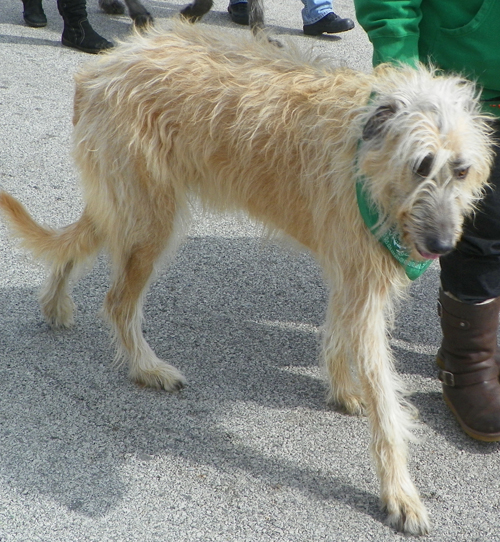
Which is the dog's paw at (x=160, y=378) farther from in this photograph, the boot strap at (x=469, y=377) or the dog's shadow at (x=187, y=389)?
the boot strap at (x=469, y=377)

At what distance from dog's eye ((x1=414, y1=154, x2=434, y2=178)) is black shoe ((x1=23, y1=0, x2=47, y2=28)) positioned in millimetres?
6844

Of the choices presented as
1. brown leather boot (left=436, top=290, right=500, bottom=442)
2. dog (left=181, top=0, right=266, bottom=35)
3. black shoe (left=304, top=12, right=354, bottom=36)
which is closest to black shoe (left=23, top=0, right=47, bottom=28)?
dog (left=181, top=0, right=266, bottom=35)

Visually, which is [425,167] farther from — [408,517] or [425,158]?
[408,517]

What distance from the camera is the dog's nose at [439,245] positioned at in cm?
227

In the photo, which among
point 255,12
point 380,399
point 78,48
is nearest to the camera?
point 380,399

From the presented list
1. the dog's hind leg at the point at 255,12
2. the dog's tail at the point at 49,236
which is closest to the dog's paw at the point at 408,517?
the dog's tail at the point at 49,236

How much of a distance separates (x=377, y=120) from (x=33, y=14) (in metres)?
6.66

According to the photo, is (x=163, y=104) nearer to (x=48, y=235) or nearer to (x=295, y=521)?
(x=48, y=235)

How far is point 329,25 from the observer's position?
7926 millimetres

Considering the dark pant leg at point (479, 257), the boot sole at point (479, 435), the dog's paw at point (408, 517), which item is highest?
the dark pant leg at point (479, 257)

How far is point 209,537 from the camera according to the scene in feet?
8.42

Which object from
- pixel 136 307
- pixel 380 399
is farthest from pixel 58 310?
pixel 380 399

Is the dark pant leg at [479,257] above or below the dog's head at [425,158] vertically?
below

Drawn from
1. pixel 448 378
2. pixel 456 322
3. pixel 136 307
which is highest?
pixel 456 322
